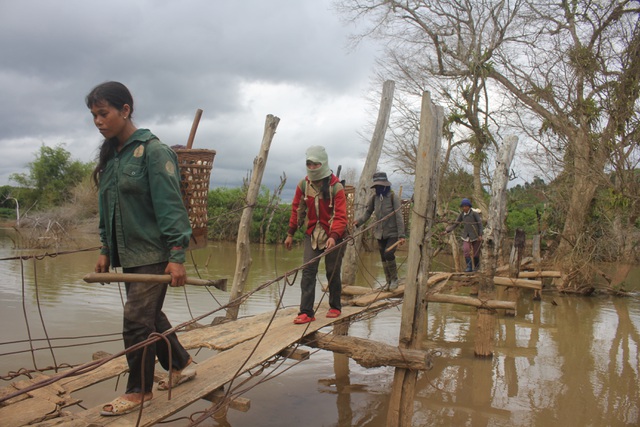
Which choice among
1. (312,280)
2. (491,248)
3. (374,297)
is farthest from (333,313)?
(491,248)

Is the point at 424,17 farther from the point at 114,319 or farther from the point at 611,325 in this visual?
the point at 114,319

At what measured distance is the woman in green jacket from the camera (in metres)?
2.61

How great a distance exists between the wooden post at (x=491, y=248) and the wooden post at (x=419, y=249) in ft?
9.76

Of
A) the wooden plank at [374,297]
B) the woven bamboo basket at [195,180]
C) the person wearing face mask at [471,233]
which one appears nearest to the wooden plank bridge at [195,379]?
the wooden plank at [374,297]

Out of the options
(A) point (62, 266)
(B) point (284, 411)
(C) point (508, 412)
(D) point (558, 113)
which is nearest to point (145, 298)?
(B) point (284, 411)

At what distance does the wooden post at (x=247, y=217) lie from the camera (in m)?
5.86

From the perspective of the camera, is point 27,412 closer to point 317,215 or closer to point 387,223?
point 317,215

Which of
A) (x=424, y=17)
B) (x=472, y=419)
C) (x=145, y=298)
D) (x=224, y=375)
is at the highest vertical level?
(x=424, y=17)

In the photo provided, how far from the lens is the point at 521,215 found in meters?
24.3

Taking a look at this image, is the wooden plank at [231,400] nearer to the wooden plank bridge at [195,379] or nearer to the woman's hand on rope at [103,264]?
the wooden plank bridge at [195,379]

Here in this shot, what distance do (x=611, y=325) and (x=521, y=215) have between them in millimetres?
15338

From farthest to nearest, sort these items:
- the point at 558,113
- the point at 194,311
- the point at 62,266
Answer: the point at 62,266, the point at 558,113, the point at 194,311

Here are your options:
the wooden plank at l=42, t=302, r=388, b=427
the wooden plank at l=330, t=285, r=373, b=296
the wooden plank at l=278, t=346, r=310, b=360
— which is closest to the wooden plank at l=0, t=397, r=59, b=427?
the wooden plank at l=42, t=302, r=388, b=427

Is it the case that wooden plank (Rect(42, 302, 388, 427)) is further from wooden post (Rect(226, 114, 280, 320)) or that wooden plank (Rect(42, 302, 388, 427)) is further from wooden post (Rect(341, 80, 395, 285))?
wooden post (Rect(341, 80, 395, 285))
